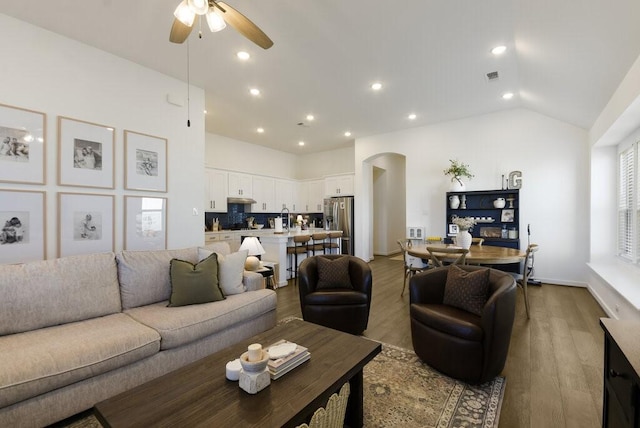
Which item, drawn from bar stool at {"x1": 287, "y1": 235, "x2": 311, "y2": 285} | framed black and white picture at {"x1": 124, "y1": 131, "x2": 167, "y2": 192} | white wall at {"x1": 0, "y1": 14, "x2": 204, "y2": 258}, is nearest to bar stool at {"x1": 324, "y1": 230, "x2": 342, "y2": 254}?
bar stool at {"x1": 287, "y1": 235, "x2": 311, "y2": 285}

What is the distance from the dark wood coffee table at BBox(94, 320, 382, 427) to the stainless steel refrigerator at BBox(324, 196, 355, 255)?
5673mm

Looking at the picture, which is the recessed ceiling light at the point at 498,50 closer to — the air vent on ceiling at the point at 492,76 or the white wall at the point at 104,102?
the air vent on ceiling at the point at 492,76

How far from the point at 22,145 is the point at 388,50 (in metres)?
4.10

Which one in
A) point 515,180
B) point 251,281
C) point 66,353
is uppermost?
point 515,180

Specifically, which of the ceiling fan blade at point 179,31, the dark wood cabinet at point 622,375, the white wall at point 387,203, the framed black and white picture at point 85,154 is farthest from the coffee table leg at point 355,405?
the white wall at point 387,203

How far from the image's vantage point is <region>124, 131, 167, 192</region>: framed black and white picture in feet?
11.9

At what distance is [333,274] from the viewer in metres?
3.28

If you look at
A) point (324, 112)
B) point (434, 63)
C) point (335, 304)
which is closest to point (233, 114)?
point (324, 112)

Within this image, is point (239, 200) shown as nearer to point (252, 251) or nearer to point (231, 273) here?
point (252, 251)

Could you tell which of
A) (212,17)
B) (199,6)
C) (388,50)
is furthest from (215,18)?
(388,50)

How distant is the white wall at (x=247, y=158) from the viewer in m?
7.00

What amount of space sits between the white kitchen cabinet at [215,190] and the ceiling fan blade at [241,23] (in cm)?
449

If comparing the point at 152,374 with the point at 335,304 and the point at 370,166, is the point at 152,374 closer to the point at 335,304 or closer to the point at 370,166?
the point at 335,304

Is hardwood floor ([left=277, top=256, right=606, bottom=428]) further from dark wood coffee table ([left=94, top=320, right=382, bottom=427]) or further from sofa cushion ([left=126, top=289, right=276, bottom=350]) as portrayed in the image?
dark wood coffee table ([left=94, top=320, right=382, bottom=427])
